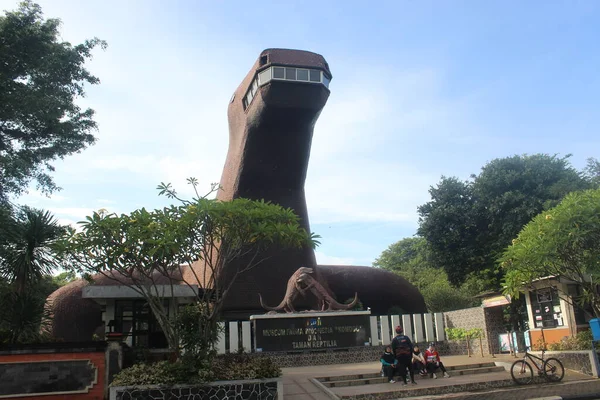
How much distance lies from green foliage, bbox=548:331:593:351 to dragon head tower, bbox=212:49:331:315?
40.7 feet

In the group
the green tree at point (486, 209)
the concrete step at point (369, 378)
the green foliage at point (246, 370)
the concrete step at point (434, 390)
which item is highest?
the green tree at point (486, 209)

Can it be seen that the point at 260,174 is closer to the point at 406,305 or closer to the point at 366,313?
the point at 366,313

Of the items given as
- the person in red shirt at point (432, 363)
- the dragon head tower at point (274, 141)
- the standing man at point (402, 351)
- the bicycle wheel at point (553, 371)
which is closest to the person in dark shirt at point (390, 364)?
the standing man at point (402, 351)

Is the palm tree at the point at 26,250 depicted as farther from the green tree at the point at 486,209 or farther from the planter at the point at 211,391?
the green tree at the point at 486,209

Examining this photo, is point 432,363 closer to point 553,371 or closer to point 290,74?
point 553,371

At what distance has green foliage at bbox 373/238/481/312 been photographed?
34.0 meters

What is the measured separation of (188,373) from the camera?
9.94 metres

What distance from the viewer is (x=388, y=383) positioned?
1179 cm

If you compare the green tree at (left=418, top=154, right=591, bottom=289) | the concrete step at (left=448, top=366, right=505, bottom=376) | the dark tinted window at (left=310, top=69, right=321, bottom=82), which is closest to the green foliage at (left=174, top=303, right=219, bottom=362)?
the concrete step at (left=448, top=366, right=505, bottom=376)

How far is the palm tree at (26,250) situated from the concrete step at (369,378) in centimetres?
800

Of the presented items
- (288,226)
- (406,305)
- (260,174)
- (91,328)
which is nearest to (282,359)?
(288,226)

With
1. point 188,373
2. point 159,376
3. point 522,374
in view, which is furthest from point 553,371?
point 159,376

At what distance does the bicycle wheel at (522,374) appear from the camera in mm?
11133

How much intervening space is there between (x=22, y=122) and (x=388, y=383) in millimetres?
15005
